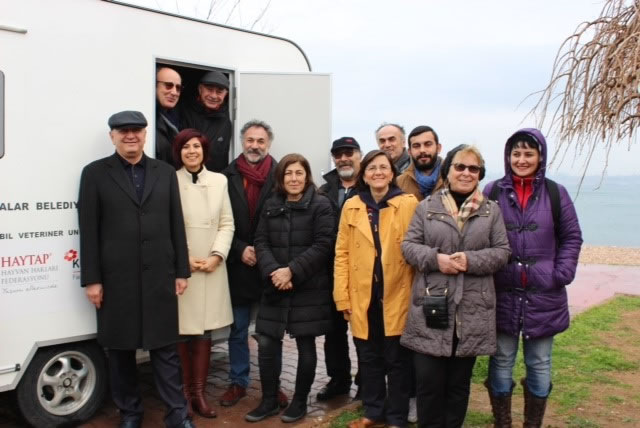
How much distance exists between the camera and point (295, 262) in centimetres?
452

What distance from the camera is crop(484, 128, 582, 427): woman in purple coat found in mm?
3867

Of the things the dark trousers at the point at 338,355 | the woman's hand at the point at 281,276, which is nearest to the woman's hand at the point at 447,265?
the woman's hand at the point at 281,276

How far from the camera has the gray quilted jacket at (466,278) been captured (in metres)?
3.81

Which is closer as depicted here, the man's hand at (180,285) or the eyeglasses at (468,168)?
the eyeglasses at (468,168)

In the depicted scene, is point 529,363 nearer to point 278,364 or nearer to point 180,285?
point 278,364

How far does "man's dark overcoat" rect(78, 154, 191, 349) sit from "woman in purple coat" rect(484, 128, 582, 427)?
2156mm

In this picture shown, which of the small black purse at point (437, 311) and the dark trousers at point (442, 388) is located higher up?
the small black purse at point (437, 311)

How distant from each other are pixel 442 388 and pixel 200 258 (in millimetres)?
1895

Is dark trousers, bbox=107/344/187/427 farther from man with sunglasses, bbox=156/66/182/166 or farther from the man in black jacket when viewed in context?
man with sunglasses, bbox=156/66/182/166

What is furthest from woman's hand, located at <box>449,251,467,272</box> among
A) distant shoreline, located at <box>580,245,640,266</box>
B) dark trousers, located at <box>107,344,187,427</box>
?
distant shoreline, located at <box>580,245,640,266</box>

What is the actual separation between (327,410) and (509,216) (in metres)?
2.10

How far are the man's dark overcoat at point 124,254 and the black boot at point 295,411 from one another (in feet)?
3.47

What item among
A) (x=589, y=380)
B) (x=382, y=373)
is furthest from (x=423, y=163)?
(x=589, y=380)

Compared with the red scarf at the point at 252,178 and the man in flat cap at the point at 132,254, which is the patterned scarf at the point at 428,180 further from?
the man in flat cap at the point at 132,254
